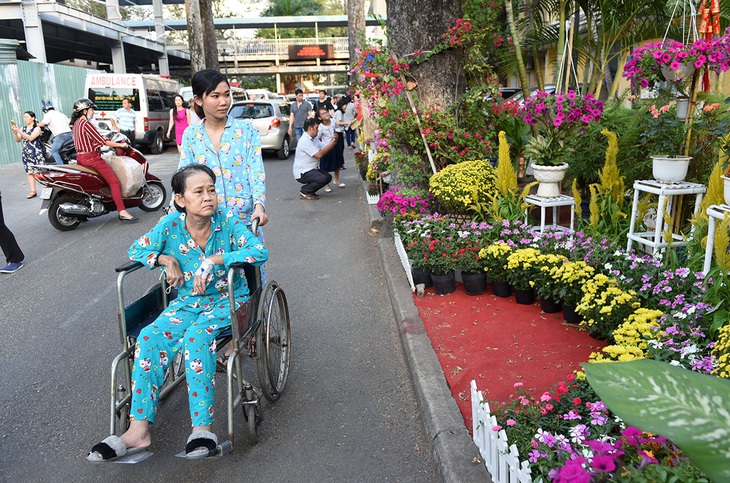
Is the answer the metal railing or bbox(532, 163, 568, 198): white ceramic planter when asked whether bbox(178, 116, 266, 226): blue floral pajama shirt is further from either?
the metal railing

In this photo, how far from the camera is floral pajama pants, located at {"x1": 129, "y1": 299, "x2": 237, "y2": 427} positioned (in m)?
3.18

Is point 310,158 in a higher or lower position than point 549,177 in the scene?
lower

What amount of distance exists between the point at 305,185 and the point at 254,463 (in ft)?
28.2

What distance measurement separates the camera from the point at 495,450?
2740 mm

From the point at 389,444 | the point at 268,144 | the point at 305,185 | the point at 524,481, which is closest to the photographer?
the point at 524,481

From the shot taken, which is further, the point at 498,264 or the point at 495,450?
the point at 498,264

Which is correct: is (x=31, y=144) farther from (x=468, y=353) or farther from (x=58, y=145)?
(x=468, y=353)

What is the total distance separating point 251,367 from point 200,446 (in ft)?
5.12

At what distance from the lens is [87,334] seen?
5.32 m

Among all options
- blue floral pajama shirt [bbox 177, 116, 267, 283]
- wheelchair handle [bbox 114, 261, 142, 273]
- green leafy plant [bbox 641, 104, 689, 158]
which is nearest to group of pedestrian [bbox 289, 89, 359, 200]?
green leafy plant [bbox 641, 104, 689, 158]

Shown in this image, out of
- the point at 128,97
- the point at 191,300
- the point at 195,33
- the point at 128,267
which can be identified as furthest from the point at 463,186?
the point at 195,33

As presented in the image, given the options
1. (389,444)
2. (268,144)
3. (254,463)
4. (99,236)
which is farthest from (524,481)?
(268,144)

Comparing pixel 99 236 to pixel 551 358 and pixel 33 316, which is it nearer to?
pixel 33 316

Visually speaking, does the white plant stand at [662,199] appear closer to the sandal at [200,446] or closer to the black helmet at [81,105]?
the sandal at [200,446]
